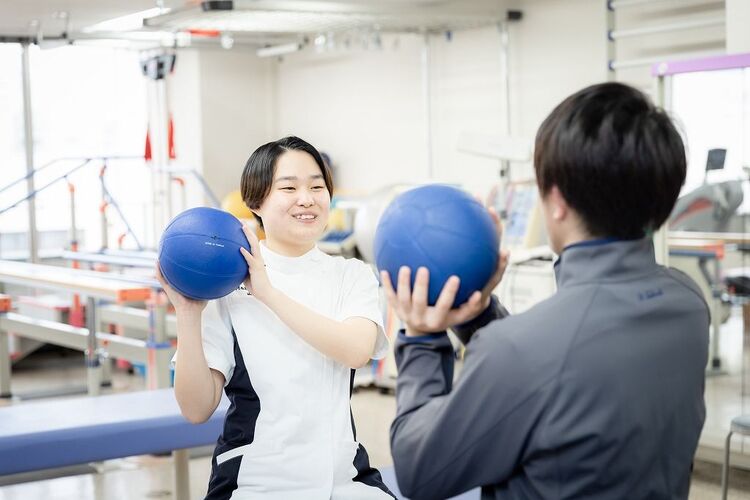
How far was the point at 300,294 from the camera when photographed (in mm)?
2000

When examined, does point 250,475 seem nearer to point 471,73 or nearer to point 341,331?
point 341,331

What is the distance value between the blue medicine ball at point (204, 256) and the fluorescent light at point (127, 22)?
135 inches

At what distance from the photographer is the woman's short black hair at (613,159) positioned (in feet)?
3.72

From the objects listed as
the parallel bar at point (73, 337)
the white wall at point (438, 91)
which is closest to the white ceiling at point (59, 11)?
the parallel bar at point (73, 337)

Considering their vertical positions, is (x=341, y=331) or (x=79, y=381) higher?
(x=341, y=331)

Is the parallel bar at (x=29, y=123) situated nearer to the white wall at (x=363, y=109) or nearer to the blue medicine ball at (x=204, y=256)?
the white wall at (x=363, y=109)

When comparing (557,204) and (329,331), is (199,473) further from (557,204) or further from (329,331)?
(557,204)

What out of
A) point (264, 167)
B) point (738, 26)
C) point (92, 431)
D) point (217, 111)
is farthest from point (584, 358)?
point (217, 111)

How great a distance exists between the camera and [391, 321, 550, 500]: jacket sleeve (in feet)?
3.76

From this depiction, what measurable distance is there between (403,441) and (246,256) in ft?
2.27

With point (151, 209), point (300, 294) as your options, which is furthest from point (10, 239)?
point (300, 294)

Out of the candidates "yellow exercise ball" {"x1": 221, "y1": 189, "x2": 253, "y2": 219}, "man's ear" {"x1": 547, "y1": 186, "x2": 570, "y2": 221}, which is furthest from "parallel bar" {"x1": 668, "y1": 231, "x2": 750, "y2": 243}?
"yellow exercise ball" {"x1": 221, "y1": 189, "x2": 253, "y2": 219}

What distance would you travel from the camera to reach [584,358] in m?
1.16

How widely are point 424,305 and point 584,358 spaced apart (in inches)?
8.1
